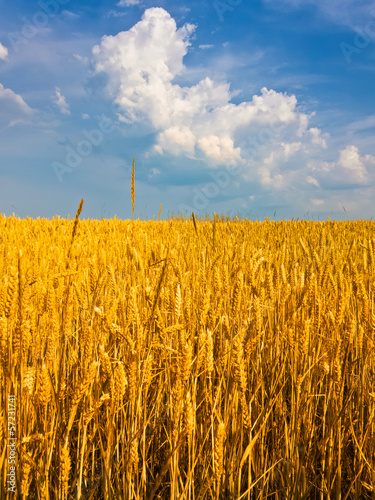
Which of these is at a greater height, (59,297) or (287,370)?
(59,297)

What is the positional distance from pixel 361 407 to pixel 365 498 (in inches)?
11.3

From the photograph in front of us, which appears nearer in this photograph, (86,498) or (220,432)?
(220,432)

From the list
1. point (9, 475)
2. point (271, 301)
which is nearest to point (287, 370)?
point (271, 301)

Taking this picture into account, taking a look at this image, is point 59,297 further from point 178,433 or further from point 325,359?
point 325,359

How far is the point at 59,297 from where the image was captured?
5.13ft

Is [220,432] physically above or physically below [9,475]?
above

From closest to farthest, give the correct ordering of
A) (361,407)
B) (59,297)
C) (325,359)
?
(325,359), (361,407), (59,297)

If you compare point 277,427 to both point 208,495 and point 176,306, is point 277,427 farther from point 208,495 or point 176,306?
point 176,306

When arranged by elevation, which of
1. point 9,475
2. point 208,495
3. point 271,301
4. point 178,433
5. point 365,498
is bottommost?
point 365,498

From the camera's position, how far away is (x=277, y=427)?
1285mm

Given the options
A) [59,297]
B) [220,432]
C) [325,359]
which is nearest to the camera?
[220,432]

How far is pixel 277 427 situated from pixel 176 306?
67 cm

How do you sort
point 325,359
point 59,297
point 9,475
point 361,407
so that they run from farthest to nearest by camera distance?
point 59,297
point 361,407
point 325,359
point 9,475

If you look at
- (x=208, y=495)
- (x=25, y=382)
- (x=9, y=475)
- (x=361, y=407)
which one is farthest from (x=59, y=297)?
(x=361, y=407)
